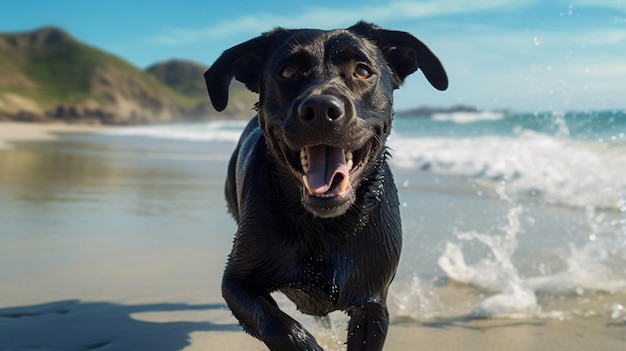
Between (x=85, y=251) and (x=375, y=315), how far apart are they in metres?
3.32

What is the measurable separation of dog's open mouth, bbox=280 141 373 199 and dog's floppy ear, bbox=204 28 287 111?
0.55 meters

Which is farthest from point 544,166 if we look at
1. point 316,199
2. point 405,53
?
point 316,199

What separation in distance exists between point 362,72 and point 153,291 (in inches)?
94.2

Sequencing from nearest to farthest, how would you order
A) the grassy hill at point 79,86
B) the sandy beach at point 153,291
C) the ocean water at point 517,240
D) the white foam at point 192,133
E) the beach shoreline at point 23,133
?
the sandy beach at point 153,291
the ocean water at point 517,240
the beach shoreline at point 23,133
the white foam at point 192,133
the grassy hill at point 79,86

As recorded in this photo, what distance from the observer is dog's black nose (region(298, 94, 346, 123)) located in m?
2.62

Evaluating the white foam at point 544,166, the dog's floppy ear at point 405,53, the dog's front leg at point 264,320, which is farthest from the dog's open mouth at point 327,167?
the white foam at point 544,166

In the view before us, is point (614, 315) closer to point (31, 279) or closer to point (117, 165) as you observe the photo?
point (31, 279)

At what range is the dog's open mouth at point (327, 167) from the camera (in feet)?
9.20

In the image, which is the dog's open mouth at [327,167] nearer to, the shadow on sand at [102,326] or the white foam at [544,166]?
the shadow on sand at [102,326]

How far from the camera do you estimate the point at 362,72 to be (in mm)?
3021

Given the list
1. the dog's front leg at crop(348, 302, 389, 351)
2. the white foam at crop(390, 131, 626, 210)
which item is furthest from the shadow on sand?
the white foam at crop(390, 131, 626, 210)

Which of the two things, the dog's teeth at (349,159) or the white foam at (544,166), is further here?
the white foam at (544,166)

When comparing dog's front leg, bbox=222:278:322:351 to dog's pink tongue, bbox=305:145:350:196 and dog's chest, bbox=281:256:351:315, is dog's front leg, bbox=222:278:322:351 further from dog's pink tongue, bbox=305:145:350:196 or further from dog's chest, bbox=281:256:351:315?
dog's pink tongue, bbox=305:145:350:196

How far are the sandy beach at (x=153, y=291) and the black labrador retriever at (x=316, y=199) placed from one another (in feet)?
2.46
